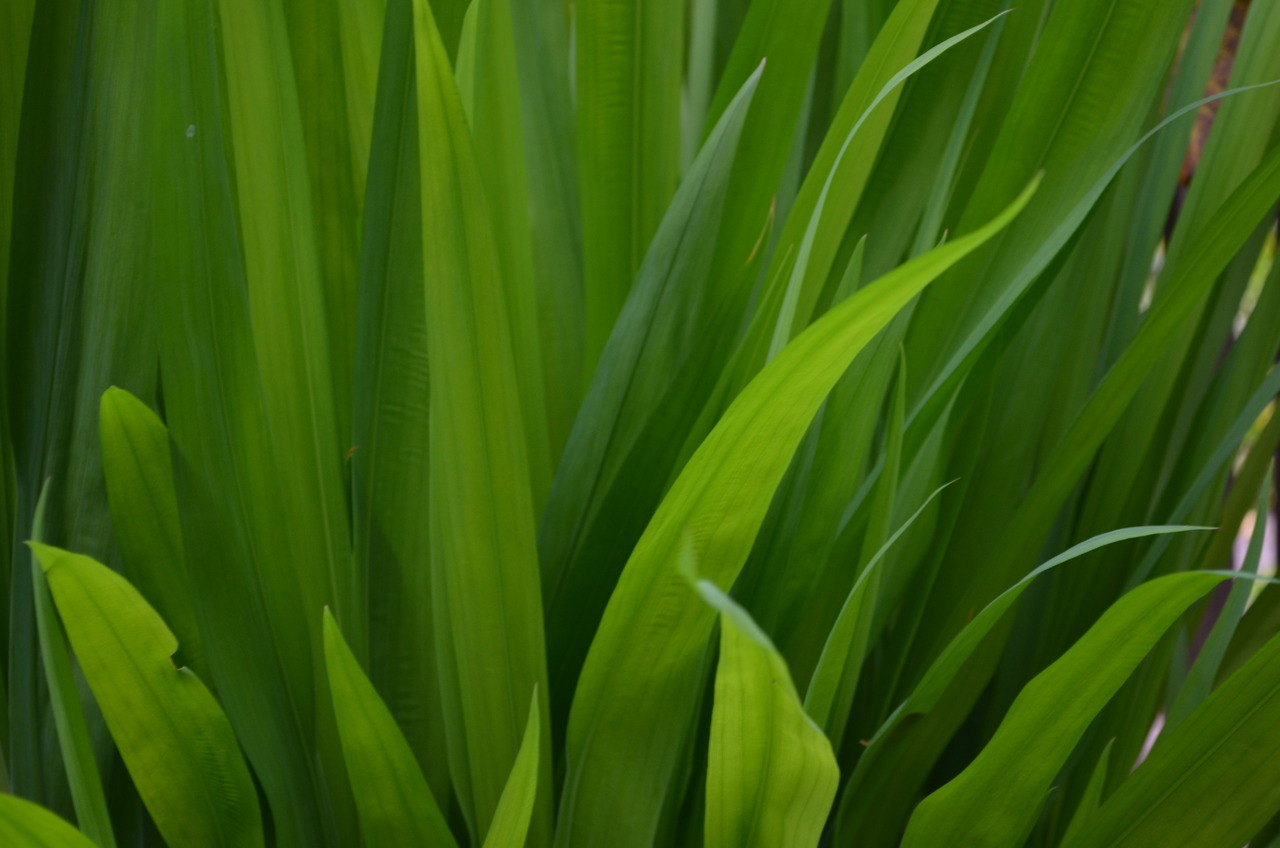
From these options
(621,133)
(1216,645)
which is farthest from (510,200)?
(1216,645)

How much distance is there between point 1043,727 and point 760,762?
0.07m

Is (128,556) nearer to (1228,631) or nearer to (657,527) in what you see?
(657,527)

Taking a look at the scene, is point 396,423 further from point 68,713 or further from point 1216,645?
point 1216,645

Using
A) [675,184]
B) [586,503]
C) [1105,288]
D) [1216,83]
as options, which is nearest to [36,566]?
[586,503]

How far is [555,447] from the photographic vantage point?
36 centimetres

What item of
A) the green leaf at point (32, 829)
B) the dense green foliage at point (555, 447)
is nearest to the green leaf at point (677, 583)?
the dense green foliage at point (555, 447)

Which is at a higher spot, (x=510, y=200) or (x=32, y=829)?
(x=510, y=200)

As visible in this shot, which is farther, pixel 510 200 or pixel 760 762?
pixel 510 200

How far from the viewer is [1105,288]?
0.40 metres

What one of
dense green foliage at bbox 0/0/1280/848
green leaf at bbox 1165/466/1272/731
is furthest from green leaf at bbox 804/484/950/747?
green leaf at bbox 1165/466/1272/731

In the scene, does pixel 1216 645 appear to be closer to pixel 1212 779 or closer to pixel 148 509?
pixel 1212 779

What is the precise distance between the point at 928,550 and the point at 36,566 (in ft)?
0.81

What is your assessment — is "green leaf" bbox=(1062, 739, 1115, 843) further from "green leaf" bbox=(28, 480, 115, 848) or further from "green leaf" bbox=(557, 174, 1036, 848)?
"green leaf" bbox=(28, 480, 115, 848)

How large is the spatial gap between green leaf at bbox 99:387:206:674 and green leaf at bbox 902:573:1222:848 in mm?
195
